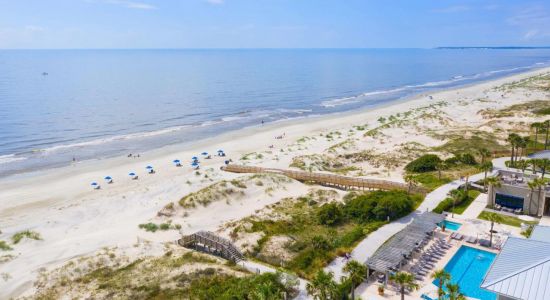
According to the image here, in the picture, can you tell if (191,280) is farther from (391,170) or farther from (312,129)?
(312,129)

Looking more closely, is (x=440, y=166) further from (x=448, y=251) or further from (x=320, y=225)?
(x=320, y=225)

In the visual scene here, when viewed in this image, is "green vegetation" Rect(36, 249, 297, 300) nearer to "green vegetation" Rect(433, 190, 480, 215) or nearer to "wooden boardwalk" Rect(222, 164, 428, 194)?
"green vegetation" Rect(433, 190, 480, 215)

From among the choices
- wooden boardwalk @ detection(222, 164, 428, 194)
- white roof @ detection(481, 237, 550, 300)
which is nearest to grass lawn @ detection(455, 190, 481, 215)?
wooden boardwalk @ detection(222, 164, 428, 194)

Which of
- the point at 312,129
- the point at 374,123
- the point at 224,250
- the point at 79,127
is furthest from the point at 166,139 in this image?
the point at 224,250

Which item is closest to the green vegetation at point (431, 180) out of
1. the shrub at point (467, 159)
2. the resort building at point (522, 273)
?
the shrub at point (467, 159)

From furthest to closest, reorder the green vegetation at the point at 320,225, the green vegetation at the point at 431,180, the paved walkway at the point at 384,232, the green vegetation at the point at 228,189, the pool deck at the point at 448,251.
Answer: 1. the green vegetation at the point at 431,180
2. the green vegetation at the point at 228,189
3. the green vegetation at the point at 320,225
4. the paved walkway at the point at 384,232
5. the pool deck at the point at 448,251

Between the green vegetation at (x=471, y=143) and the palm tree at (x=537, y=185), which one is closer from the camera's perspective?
the palm tree at (x=537, y=185)

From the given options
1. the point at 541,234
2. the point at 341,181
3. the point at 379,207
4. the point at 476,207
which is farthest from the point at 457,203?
the point at 541,234

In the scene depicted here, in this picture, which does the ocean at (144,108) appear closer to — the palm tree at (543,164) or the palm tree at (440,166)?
the palm tree at (440,166)
